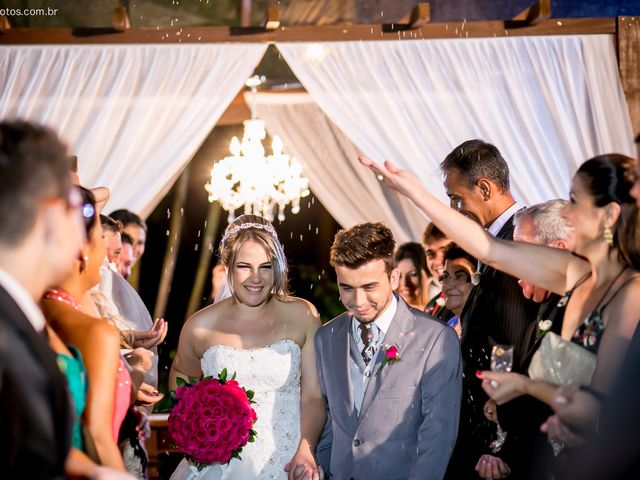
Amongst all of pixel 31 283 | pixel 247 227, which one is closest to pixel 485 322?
pixel 247 227

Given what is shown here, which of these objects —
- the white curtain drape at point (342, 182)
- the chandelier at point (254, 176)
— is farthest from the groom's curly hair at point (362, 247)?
the chandelier at point (254, 176)

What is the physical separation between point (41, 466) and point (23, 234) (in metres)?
0.52

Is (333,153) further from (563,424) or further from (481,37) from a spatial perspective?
(563,424)

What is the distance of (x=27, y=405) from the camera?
183cm

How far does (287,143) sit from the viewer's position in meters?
7.43

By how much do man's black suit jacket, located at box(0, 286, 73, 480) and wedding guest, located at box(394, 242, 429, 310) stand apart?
4.85 m

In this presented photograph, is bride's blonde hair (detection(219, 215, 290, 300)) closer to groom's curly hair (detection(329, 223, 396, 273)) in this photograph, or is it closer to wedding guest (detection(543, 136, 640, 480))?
groom's curly hair (detection(329, 223, 396, 273))

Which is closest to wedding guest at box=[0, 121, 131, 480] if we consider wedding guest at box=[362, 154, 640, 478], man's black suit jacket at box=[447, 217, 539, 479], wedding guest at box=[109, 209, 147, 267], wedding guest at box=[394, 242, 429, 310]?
wedding guest at box=[362, 154, 640, 478]

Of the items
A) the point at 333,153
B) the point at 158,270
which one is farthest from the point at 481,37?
the point at 158,270

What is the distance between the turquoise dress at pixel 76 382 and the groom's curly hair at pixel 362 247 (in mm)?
1470

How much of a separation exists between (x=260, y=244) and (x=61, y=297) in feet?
4.94

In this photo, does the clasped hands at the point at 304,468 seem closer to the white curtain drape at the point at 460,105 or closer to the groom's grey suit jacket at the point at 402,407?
the groom's grey suit jacket at the point at 402,407

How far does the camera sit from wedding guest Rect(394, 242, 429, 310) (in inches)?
261

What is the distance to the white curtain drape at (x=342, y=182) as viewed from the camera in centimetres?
730
